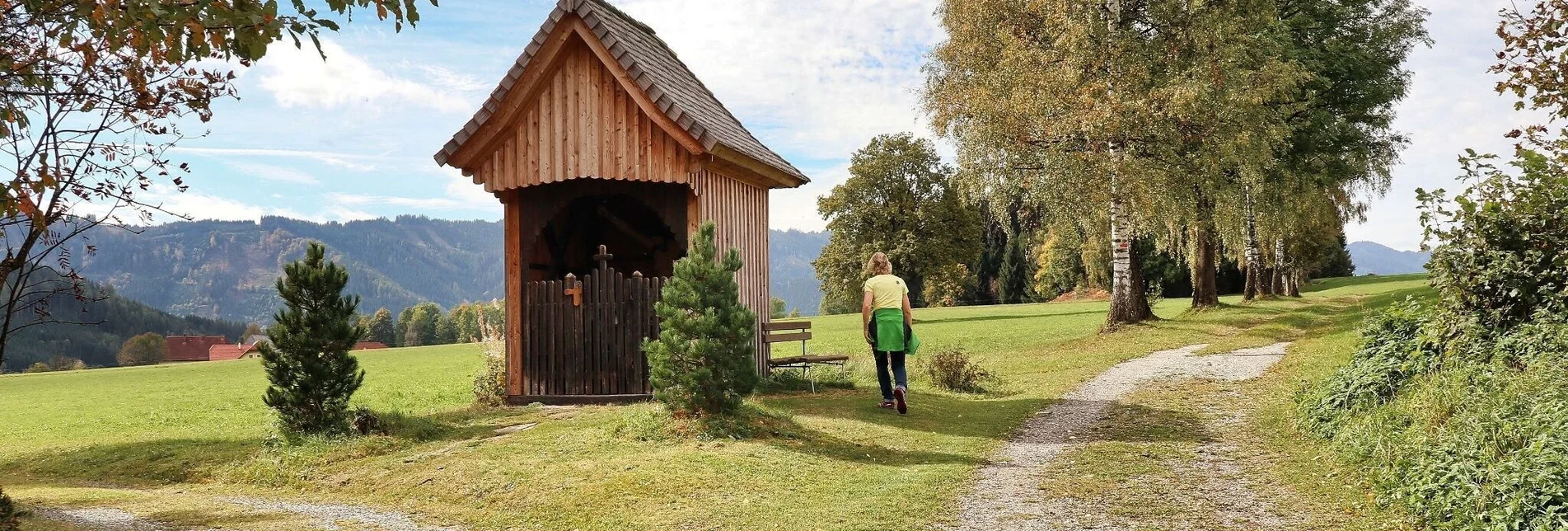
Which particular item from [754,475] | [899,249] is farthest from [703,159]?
[899,249]

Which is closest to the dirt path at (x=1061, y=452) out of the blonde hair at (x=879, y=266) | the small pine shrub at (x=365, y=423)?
the blonde hair at (x=879, y=266)

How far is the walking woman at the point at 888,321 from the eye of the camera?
42.9ft

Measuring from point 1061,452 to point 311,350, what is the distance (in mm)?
8474

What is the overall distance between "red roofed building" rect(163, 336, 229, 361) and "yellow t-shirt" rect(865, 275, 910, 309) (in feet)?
243

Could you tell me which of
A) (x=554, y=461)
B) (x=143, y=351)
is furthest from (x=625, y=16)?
(x=143, y=351)

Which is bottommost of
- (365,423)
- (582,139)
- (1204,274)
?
(365,423)

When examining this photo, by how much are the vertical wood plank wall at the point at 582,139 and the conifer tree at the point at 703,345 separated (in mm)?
3736

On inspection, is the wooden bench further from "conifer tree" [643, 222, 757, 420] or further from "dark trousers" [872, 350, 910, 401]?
"conifer tree" [643, 222, 757, 420]

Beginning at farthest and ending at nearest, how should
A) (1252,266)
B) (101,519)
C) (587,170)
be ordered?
1. (1252,266)
2. (587,170)
3. (101,519)

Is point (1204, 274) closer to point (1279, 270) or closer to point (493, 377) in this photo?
point (1279, 270)

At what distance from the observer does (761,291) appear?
18.3 meters

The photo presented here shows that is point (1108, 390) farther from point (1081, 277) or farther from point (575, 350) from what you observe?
point (1081, 277)

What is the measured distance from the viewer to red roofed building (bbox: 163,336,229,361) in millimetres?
76375

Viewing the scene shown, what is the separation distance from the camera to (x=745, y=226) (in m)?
17.6
